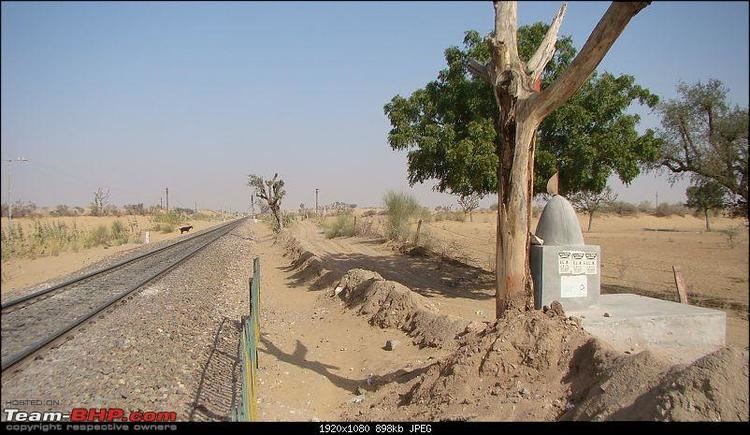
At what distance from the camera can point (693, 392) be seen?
12.1 ft

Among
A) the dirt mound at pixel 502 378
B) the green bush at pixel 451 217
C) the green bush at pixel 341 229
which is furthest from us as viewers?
the green bush at pixel 451 217

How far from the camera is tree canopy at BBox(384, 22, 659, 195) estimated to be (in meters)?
11.4

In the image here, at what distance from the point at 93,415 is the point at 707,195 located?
13297mm

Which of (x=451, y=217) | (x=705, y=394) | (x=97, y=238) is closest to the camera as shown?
(x=705, y=394)

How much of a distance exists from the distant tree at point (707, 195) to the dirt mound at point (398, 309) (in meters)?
7.42

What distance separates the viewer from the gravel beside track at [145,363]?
5.15 meters

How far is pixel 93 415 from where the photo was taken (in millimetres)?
4668

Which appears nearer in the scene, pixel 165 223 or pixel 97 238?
pixel 97 238

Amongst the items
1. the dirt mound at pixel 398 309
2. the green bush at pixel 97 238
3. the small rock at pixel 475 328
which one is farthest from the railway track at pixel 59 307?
the green bush at pixel 97 238

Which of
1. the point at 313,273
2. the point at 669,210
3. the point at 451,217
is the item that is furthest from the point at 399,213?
the point at 669,210

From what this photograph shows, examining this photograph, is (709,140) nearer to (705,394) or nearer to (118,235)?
(705,394)

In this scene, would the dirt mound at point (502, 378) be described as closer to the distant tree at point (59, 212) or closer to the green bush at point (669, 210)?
the distant tree at point (59, 212)

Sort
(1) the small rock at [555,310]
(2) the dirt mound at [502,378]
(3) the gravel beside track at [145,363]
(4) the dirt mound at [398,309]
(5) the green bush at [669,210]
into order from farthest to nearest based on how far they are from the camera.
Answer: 1. (5) the green bush at [669,210]
2. (4) the dirt mound at [398,309]
3. (1) the small rock at [555,310]
4. (3) the gravel beside track at [145,363]
5. (2) the dirt mound at [502,378]

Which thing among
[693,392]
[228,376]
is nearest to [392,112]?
[228,376]
